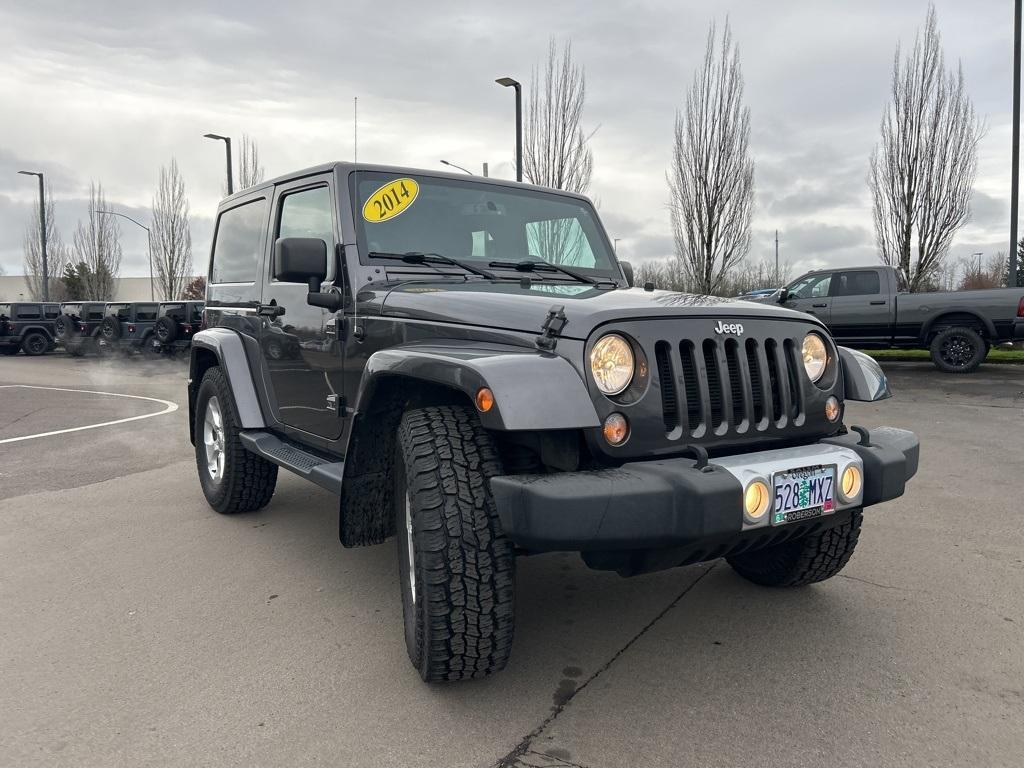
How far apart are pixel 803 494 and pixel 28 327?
2360cm

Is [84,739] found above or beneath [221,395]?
beneath

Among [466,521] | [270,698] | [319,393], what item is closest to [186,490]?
[319,393]

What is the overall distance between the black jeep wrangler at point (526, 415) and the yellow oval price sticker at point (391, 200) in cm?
1

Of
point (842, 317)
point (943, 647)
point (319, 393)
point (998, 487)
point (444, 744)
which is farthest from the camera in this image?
point (842, 317)

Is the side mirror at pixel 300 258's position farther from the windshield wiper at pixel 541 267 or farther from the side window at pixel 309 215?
the windshield wiper at pixel 541 267

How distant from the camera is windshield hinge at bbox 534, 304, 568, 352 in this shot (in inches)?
100

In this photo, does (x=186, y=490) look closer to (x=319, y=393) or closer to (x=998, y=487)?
(x=319, y=393)

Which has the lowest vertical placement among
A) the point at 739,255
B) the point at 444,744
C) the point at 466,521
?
the point at 444,744

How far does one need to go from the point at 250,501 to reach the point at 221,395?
673 mm

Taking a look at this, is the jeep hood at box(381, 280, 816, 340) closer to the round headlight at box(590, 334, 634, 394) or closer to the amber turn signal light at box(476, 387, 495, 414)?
the round headlight at box(590, 334, 634, 394)

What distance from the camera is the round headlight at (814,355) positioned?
→ 297 cm

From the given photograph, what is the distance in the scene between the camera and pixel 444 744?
238cm

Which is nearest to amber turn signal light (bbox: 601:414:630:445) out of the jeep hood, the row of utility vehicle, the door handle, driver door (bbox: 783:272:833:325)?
the jeep hood

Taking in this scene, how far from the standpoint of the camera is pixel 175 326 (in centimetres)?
1877
